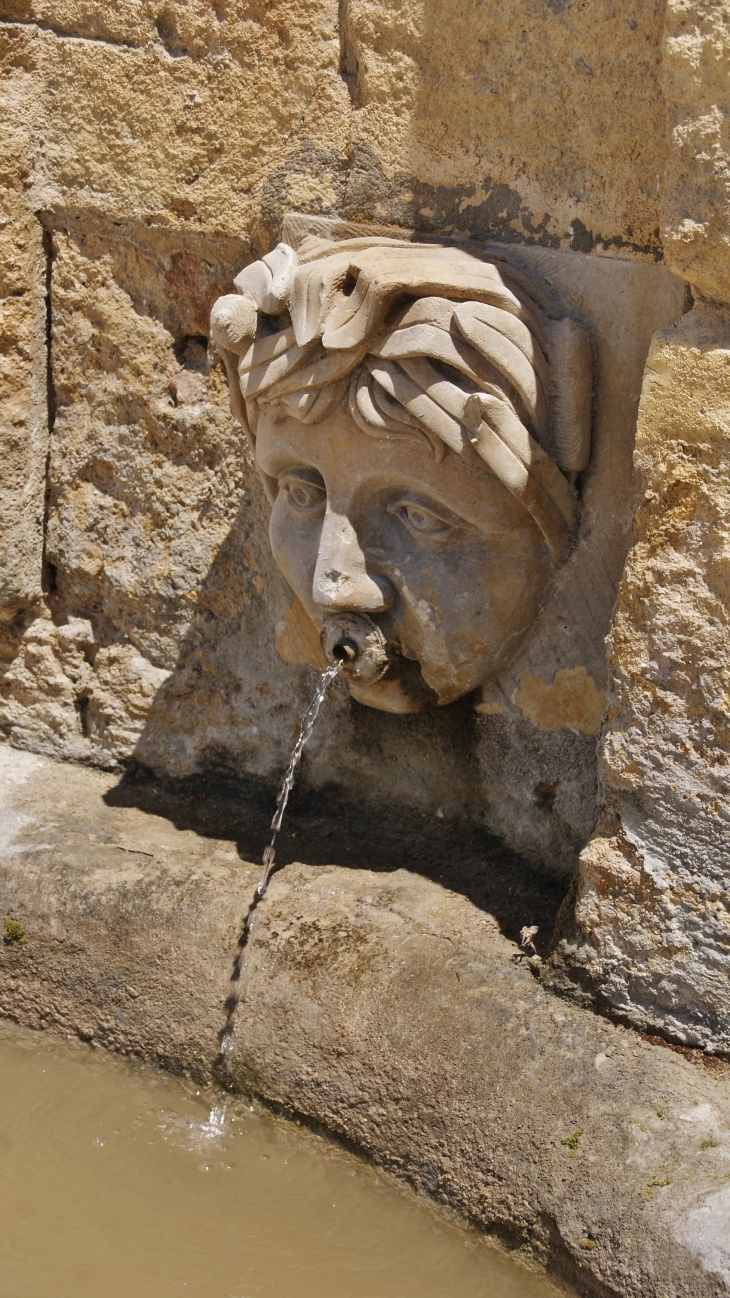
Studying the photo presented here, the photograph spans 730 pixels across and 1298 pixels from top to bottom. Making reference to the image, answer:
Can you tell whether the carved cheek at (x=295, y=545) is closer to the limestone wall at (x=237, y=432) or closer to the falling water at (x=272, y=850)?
the falling water at (x=272, y=850)

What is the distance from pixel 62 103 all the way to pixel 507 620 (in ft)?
4.90

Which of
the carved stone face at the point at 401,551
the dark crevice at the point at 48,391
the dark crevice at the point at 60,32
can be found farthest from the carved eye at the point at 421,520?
the dark crevice at the point at 60,32

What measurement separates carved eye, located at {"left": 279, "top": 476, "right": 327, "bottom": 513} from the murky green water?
1129 millimetres

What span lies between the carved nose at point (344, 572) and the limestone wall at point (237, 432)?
346 millimetres

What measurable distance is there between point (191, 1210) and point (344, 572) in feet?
3.72

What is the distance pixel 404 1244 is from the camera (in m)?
2.06

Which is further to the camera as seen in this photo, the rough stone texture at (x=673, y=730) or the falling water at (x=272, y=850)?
the falling water at (x=272, y=850)

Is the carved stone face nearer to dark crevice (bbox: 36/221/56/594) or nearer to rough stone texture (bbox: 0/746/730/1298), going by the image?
rough stone texture (bbox: 0/746/730/1298)

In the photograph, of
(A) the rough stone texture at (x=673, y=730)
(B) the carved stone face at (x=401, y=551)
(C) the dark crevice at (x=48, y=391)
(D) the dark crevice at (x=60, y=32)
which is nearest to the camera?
(A) the rough stone texture at (x=673, y=730)

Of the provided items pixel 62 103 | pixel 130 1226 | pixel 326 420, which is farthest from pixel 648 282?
pixel 130 1226

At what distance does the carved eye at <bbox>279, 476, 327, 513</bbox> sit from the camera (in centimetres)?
251

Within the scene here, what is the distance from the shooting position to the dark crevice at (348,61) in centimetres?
253

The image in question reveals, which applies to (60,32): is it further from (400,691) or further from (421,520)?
(400,691)

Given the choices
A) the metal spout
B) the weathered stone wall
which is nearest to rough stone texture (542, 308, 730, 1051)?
the weathered stone wall
